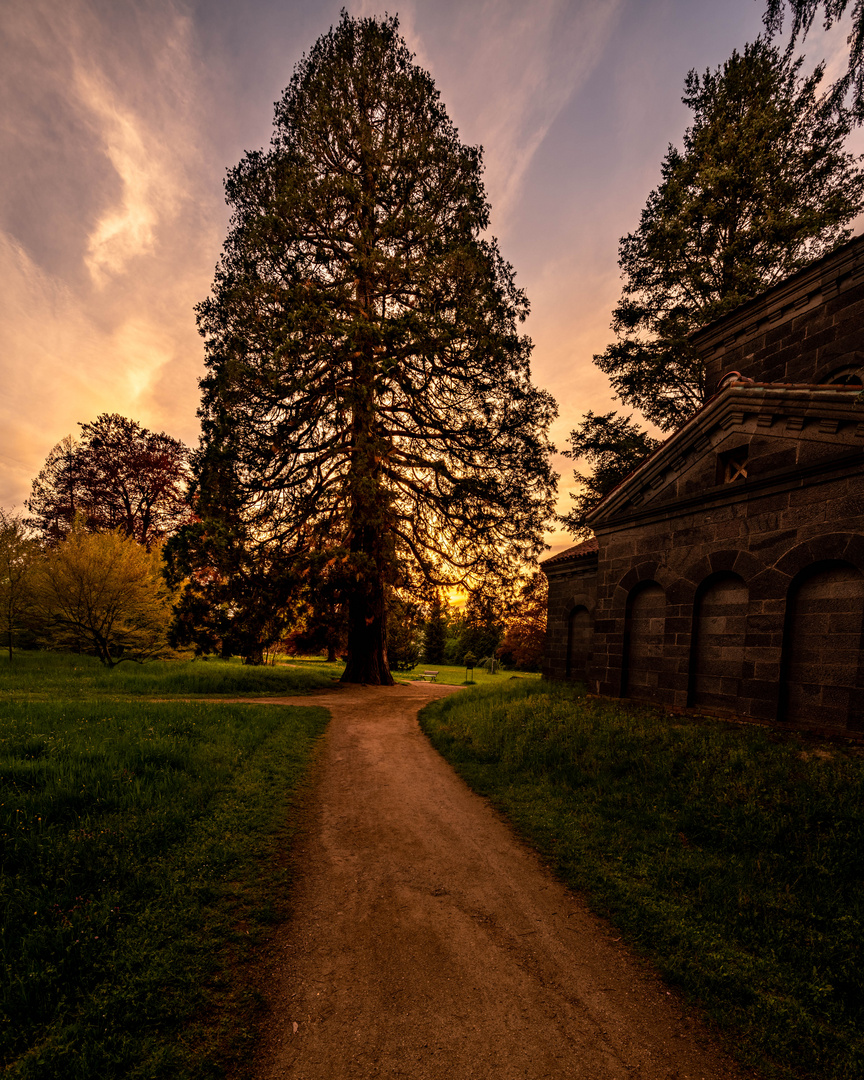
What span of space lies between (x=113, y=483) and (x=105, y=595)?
15670mm

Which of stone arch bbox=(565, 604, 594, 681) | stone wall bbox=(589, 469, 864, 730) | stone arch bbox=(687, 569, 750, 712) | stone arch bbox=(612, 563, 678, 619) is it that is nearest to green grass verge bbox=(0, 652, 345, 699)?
stone arch bbox=(565, 604, 594, 681)

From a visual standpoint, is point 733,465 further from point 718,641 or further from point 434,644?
point 434,644

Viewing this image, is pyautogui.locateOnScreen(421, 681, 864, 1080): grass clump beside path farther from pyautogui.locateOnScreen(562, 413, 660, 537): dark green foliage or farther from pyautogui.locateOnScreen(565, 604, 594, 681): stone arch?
pyautogui.locateOnScreen(562, 413, 660, 537): dark green foliage

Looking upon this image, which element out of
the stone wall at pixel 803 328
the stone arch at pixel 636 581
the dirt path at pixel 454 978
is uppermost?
the stone wall at pixel 803 328

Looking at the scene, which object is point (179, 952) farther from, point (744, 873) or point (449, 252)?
point (449, 252)

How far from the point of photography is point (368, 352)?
49.5 ft

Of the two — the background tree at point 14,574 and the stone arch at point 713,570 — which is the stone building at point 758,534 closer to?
the stone arch at point 713,570

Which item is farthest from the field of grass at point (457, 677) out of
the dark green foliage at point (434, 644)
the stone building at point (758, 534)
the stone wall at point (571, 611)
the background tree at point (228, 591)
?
→ the stone building at point (758, 534)

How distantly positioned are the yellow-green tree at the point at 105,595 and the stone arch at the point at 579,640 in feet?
49.8

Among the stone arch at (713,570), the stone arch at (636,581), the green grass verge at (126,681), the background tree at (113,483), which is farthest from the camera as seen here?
the background tree at (113,483)

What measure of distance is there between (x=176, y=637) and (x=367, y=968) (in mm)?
13766

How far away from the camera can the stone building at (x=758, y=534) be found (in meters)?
7.43

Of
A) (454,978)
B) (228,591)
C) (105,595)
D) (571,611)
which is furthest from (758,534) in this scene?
(105,595)

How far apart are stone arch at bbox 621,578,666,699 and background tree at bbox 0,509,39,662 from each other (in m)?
19.9
